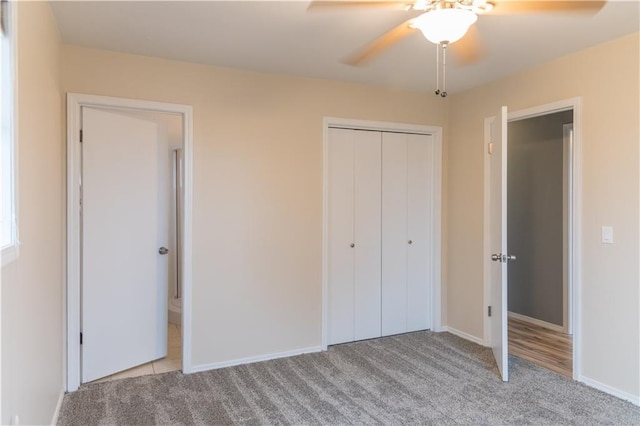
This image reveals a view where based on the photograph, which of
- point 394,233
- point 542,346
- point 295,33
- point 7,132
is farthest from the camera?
point 394,233

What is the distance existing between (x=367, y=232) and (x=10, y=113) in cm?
296

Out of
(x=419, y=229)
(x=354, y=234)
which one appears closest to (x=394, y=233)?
(x=419, y=229)

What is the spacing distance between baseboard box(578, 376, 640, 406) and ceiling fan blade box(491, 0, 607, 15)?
2.35 metres

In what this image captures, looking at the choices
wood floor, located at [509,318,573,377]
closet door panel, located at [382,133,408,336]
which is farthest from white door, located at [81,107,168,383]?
wood floor, located at [509,318,573,377]

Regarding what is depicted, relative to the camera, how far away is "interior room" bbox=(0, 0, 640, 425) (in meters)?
2.45

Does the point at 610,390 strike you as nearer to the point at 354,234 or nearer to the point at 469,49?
the point at 354,234

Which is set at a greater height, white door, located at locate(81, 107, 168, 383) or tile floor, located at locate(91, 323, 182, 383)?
white door, located at locate(81, 107, 168, 383)

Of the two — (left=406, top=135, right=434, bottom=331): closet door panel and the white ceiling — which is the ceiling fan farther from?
(left=406, top=135, right=434, bottom=331): closet door panel

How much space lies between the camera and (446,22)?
6.00 ft

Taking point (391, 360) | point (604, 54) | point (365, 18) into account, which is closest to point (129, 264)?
point (391, 360)

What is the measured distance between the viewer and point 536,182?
462 centimetres

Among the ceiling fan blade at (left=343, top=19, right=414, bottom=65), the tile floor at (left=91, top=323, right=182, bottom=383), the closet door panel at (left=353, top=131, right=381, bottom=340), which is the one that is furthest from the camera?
the closet door panel at (left=353, top=131, right=381, bottom=340)

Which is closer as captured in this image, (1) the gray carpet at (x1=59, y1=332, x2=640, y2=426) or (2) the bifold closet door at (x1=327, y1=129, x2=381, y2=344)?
(1) the gray carpet at (x1=59, y1=332, x2=640, y2=426)

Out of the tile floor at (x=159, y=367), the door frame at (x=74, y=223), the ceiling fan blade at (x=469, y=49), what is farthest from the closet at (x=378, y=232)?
the door frame at (x=74, y=223)
